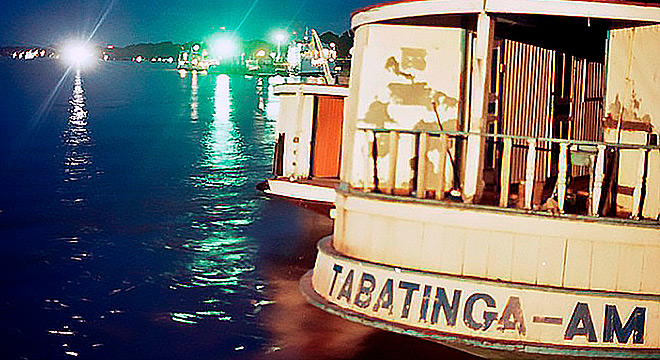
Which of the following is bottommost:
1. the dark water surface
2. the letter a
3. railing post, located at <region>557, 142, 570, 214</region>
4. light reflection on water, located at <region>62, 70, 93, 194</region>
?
the dark water surface

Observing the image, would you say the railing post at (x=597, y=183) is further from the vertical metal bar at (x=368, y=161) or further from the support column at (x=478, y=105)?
the vertical metal bar at (x=368, y=161)

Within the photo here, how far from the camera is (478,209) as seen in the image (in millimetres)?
9367

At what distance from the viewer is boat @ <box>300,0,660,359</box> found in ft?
29.8

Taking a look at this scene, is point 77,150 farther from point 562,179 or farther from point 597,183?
point 597,183

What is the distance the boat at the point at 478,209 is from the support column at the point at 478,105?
0.02m

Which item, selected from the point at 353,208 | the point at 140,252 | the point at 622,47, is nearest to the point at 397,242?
the point at 353,208

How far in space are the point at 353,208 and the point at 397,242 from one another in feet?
2.57

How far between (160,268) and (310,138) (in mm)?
7706

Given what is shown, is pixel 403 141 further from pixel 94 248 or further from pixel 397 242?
pixel 94 248

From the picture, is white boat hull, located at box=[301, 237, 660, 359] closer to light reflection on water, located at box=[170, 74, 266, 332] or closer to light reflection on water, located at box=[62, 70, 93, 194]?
light reflection on water, located at box=[170, 74, 266, 332]

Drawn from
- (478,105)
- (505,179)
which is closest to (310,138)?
(478,105)

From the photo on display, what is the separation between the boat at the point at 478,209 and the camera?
29.8 ft

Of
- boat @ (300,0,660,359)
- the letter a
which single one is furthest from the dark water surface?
the letter a

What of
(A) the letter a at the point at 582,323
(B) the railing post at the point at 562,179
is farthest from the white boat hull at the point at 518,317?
(B) the railing post at the point at 562,179
